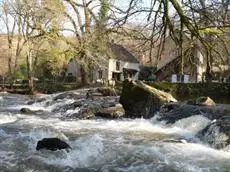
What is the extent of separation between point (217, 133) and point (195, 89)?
27.6 m

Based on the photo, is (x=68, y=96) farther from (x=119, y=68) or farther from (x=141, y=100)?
(x=119, y=68)

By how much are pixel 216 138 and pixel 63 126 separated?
631cm

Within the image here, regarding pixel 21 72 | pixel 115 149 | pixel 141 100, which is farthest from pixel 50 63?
pixel 115 149

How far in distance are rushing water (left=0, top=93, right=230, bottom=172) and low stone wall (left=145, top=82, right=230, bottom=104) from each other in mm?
22705

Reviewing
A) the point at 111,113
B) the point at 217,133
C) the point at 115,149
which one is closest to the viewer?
the point at 115,149

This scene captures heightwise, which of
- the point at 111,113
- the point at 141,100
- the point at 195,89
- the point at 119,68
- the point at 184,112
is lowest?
the point at 111,113

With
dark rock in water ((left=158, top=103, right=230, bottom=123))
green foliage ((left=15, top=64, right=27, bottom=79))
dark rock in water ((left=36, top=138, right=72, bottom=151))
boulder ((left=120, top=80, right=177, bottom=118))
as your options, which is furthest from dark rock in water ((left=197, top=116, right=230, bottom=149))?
green foliage ((left=15, top=64, right=27, bottom=79))

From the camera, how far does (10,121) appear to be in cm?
1803

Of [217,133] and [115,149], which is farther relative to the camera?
[217,133]

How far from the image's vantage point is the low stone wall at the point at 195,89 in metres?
38.9

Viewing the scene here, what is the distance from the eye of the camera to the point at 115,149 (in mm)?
11852

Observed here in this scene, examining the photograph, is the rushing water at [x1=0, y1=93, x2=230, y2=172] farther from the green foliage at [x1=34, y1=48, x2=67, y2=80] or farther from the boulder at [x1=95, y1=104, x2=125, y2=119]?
the green foliage at [x1=34, y1=48, x2=67, y2=80]

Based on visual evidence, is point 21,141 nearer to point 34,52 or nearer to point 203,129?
point 203,129

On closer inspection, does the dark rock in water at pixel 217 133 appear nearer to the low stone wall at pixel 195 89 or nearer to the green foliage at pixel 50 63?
the low stone wall at pixel 195 89
